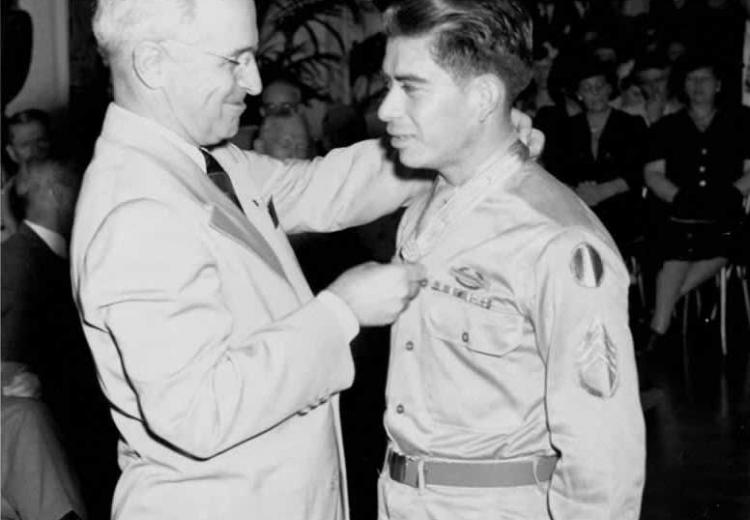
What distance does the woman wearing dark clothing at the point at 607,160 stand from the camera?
7.55 meters

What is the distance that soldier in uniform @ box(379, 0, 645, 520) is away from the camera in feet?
6.61

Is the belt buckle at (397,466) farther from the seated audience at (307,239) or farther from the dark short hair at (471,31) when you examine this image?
the seated audience at (307,239)

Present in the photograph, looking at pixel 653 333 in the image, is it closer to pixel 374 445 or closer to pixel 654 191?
pixel 654 191

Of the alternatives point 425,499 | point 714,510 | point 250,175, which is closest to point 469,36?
point 250,175

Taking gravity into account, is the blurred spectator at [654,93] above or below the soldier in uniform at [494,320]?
below

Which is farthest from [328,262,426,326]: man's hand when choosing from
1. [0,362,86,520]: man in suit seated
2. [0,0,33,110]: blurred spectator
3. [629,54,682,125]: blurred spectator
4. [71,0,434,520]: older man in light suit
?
[629,54,682,125]: blurred spectator

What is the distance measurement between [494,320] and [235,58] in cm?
61

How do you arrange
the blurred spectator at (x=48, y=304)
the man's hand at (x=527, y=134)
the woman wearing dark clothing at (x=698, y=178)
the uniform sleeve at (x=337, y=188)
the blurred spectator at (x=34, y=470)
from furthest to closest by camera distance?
the woman wearing dark clothing at (x=698, y=178), the blurred spectator at (x=48, y=304), the blurred spectator at (x=34, y=470), the uniform sleeve at (x=337, y=188), the man's hand at (x=527, y=134)

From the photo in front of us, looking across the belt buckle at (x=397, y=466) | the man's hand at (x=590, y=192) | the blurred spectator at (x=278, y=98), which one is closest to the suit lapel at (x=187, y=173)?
the belt buckle at (x=397, y=466)

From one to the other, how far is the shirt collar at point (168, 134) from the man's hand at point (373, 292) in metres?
0.34

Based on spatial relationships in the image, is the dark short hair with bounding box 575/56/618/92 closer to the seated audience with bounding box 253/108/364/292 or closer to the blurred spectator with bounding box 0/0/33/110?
the seated audience with bounding box 253/108/364/292

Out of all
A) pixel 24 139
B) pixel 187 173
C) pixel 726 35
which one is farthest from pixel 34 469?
pixel 726 35

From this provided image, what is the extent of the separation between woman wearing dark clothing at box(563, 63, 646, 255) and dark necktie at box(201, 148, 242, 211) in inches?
216

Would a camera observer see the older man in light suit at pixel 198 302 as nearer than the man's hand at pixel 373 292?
Yes
